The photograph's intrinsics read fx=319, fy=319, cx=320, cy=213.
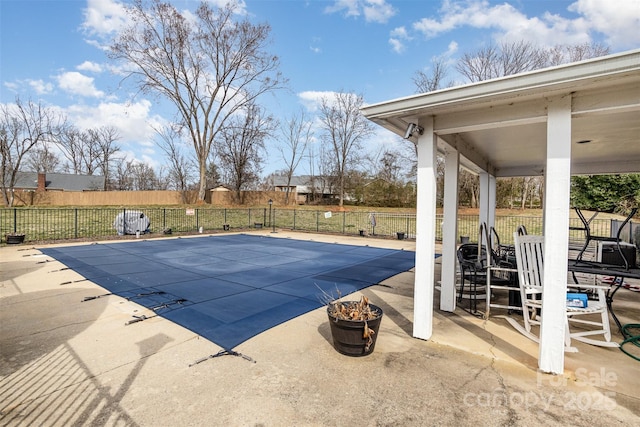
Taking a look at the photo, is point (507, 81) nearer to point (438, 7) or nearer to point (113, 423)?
point (113, 423)

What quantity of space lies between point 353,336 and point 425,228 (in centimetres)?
129

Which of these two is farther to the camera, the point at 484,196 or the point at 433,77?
the point at 433,77

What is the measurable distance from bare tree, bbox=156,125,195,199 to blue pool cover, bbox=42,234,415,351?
24.9 m

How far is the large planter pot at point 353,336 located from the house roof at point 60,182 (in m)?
42.8

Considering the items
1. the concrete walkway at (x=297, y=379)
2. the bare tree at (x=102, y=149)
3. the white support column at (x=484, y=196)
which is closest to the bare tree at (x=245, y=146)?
the bare tree at (x=102, y=149)

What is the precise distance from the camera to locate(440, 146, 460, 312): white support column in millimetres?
4238

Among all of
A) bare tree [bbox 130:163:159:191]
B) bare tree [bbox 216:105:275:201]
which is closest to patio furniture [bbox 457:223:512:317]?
bare tree [bbox 216:105:275:201]

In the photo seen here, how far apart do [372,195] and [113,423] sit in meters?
28.4

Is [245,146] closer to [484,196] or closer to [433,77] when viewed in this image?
[433,77]

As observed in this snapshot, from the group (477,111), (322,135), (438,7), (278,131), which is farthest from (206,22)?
(477,111)

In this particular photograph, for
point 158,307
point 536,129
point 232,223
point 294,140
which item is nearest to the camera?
point 536,129

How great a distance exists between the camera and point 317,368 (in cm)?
274

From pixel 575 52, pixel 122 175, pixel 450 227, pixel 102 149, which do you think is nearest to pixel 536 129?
pixel 450 227

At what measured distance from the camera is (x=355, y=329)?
9.37 feet
